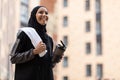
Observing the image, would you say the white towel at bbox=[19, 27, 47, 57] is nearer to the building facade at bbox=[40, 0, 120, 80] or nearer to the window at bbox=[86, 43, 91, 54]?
the building facade at bbox=[40, 0, 120, 80]

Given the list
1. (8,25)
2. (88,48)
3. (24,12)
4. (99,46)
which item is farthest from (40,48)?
(88,48)

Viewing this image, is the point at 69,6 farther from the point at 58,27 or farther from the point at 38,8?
the point at 38,8

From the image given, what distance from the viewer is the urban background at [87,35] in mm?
43625

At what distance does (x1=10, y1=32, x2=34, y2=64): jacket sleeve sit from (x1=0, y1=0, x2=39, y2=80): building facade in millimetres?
24298

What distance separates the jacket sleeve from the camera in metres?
4.58

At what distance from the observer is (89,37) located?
4519 cm

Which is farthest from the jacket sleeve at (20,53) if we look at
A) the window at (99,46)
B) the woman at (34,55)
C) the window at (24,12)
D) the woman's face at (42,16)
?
the window at (99,46)

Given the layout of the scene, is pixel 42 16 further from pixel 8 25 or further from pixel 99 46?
pixel 99 46

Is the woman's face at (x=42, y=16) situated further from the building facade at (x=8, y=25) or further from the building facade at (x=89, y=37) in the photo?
the building facade at (x=89, y=37)

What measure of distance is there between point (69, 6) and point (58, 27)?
2670 millimetres

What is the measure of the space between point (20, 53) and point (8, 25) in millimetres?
27358

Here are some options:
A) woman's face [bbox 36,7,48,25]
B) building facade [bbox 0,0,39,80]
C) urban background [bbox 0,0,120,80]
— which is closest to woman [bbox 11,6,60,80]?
woman's face [bbox 36,7,48,25]

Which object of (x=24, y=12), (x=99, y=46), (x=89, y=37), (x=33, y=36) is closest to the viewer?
(x=33, y=36)

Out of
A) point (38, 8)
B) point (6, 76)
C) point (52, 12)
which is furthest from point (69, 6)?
point (38, 8)
